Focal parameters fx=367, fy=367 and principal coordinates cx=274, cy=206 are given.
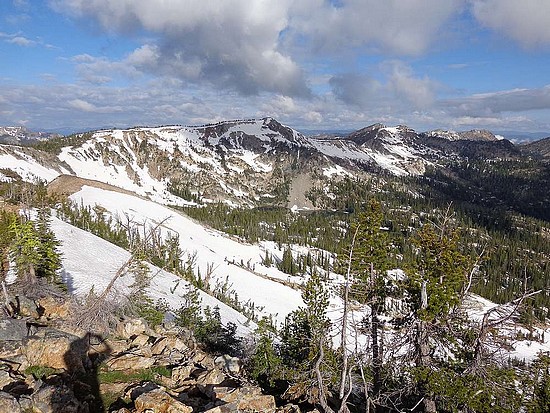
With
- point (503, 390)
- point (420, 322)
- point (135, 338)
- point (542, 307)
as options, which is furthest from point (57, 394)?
point (542, 307)

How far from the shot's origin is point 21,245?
29.6 m

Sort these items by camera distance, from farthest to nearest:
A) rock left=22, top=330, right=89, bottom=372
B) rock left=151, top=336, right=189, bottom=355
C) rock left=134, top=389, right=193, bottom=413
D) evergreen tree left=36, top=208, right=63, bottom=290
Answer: evergreen tree left=36, top=208, right=63, bottom=290 → rock left=151, top=336, right=189, bottom=355 → rock left=22, top=330, right=89, bottom=372 → rock left=134, top=389, right=193, bottom=413

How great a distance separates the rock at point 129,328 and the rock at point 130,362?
405 centimetres

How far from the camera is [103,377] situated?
1722 cm

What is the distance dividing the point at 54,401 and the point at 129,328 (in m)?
10.7

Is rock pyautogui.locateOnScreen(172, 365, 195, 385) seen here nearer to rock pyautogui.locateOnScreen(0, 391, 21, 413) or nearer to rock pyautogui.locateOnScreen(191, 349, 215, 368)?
rock pyautogui.locateOnScreen(191, 349, 215, 368)

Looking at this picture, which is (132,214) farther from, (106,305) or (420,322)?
(420,322)

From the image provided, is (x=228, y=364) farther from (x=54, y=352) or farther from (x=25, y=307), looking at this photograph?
(x=25, y=307)

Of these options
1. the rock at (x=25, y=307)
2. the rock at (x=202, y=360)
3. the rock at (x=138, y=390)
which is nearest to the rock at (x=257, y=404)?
the rock at (x=138, y=390)

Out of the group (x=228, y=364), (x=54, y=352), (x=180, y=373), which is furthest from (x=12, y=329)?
(x=228, y=364)

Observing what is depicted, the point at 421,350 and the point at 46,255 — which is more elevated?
the point at 46,255

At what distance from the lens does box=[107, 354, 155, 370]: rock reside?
1848 cm

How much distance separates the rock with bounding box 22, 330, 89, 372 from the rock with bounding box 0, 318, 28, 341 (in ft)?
4.13

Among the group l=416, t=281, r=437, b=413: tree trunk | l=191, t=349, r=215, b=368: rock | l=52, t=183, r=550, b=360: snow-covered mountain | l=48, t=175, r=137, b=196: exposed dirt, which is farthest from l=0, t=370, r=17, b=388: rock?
l=48, t=175, r=137, b=196: exposed dirt
